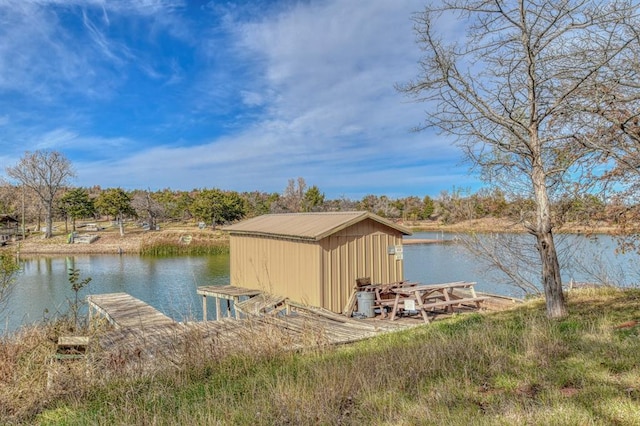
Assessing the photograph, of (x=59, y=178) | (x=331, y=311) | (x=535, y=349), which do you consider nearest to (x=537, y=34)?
(x=535, y=349)

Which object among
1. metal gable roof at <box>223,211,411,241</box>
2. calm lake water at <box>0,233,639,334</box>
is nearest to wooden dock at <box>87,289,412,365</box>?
metal gable roof at <box>223,211,411,241</box>

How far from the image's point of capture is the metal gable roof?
9.82 meters

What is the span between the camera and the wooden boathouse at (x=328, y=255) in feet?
32.3

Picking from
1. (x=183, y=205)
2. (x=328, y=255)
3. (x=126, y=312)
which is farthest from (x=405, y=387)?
(x=183, y=205)

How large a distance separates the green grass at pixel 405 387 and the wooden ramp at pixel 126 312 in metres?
3.98

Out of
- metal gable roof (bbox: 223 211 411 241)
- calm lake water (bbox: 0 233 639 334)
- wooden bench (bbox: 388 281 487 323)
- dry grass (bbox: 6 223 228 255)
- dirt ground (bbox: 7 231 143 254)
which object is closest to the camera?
wooden bench (bbox: 388 281 487 323)

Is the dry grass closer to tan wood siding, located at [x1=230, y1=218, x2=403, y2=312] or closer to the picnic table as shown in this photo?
tan wood siding, located at [x1=230, y1=218, x2=403, y2=312]

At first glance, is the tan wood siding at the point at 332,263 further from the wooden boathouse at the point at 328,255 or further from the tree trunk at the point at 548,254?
the tree trunk at the point at 548,254

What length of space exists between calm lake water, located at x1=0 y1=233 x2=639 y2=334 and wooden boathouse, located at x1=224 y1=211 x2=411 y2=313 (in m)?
2.32

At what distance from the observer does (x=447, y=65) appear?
5.96 meters

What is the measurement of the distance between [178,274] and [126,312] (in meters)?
11.0

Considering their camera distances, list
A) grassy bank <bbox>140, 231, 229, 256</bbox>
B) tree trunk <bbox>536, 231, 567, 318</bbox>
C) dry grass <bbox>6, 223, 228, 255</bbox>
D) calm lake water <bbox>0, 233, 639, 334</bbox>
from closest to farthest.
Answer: tree trunk <bbox>536, 231, 567, 318</bbox> < calm lake water <bbox>0, 233, 639, 334</bbox> < grassy bank <bbox>140, 231, 229, 256</bbox> < dry grass <bbox>6, 223, 228, 255</bbox>

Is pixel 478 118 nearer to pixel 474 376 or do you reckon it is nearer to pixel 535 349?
pixel 535 349

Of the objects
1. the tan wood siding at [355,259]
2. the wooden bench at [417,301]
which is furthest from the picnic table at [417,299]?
the tan wood siding at [355,259]
